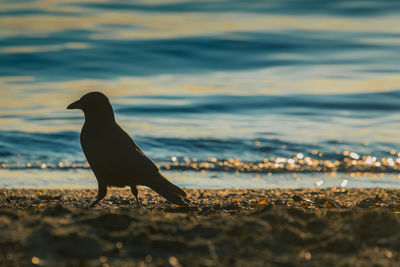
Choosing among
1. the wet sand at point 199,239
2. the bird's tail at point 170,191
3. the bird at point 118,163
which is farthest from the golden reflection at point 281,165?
the wet sand at point 199,239

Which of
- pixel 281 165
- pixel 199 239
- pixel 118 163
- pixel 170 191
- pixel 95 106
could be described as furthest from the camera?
pixel 281 165

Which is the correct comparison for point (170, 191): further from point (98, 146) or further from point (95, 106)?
point (95, 106)

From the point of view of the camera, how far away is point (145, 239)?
3512 mm

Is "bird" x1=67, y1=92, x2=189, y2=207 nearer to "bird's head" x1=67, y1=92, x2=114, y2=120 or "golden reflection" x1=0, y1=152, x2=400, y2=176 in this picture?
"bird's head" x1=67, y1=92, x2=114, y2=120

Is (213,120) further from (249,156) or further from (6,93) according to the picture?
(6,93)

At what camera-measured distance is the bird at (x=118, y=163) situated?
19.3 feet

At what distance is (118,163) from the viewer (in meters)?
5.92

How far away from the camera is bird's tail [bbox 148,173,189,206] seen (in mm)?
5750

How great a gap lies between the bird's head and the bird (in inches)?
1.6

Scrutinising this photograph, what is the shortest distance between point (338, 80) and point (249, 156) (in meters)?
7.90

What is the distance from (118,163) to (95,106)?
0.76m

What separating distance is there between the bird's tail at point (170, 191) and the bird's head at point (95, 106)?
92 cm

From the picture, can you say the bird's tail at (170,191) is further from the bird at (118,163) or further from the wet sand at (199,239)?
the wet sand at (199,239)

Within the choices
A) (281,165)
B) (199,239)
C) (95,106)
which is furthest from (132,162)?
(281,165)
